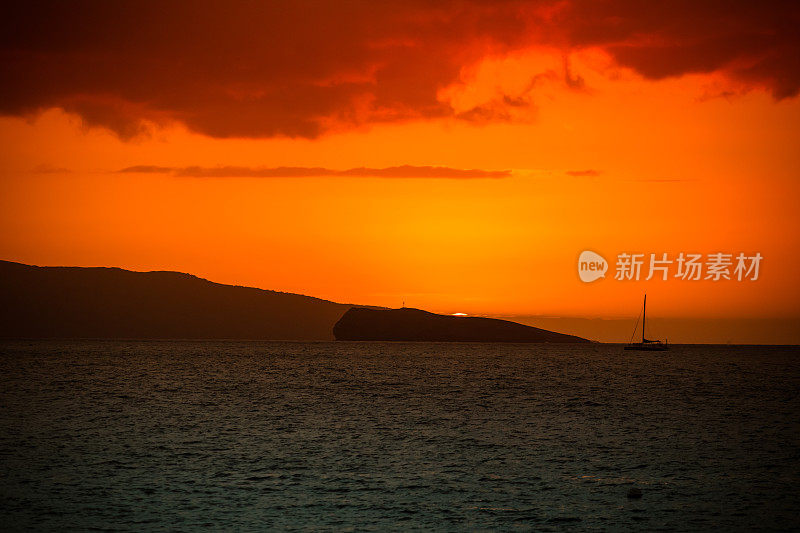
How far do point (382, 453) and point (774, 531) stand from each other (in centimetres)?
2534

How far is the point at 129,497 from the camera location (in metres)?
37.7

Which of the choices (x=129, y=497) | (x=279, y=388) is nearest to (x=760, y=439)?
(x=129, y=497)

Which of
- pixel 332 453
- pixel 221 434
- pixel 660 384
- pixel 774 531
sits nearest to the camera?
pixel 774 531

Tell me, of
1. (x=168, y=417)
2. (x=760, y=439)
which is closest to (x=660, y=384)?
(x=760, y=439)

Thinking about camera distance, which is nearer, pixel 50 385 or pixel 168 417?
pixel 168 417

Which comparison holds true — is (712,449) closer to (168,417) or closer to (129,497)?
(129,497)

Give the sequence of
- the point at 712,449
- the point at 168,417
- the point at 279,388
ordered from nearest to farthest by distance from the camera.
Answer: the point at 712,449
the point at 168,417
the point at 279,388

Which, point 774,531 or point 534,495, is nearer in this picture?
point 774,531

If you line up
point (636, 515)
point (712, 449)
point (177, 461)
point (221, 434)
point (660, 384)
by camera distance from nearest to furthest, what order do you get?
point (636, 515) < point (177, 461) < point (712, 449) < point (221, 434) < point (660, 384)

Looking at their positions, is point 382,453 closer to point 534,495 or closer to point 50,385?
point 534,495

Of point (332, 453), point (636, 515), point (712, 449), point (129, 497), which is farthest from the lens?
point (712, 449)

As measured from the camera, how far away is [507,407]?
87750 millimetres

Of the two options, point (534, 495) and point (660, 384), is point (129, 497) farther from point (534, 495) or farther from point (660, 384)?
point (660, 384)

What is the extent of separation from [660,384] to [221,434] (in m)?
96.3
